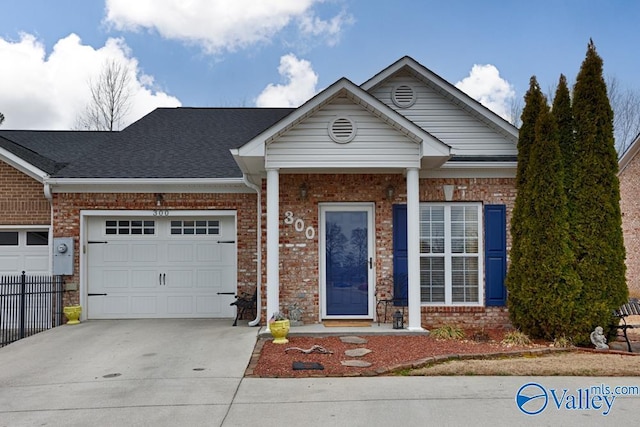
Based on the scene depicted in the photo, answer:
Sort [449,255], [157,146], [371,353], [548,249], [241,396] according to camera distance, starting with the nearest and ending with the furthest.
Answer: [241,396] → [371,353] → [548,249] → [449,255] → [157,146]

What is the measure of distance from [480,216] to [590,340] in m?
2.95

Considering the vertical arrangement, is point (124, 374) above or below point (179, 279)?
below

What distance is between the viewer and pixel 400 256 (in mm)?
10453

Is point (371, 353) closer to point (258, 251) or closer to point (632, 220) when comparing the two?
point (258, 251)

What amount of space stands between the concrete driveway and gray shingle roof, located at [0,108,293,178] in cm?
314

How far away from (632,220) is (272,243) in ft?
43.3

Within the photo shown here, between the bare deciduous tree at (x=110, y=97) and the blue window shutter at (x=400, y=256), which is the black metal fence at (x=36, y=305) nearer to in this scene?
the blue window shutter at (x=400, y=256)

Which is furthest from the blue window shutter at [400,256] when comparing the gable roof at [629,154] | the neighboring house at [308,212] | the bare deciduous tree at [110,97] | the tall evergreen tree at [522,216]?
the bare deciduous tree at [110,97]

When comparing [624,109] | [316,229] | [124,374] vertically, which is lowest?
[124,374]

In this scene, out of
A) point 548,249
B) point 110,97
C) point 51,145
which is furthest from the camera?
point 110,97

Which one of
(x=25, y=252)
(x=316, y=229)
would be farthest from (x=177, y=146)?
(x=316, y=229)

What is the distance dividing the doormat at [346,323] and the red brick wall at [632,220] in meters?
10.9

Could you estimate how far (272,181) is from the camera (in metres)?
9.45

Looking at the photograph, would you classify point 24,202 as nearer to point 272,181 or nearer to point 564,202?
point 272,181
